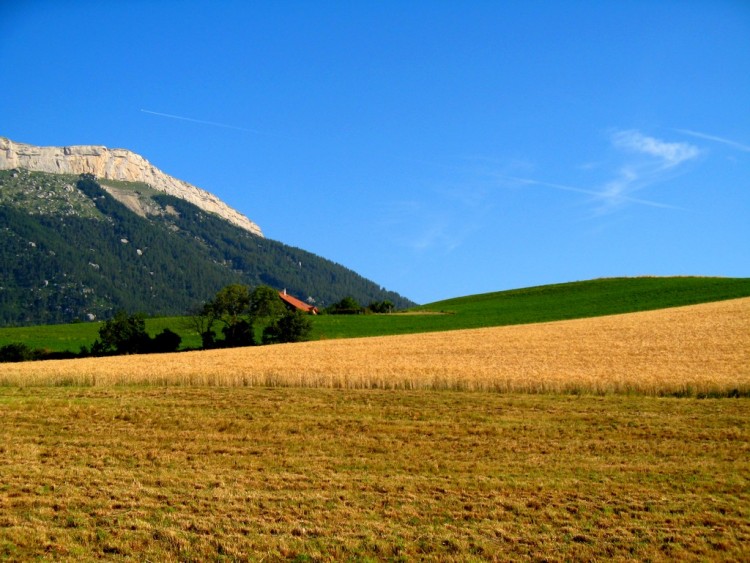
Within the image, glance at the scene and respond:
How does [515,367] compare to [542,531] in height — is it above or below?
above

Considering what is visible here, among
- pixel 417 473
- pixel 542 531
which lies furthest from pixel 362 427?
pixel 542 531

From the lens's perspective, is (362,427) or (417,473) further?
(362,427)

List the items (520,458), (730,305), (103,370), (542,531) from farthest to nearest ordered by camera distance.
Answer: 1. (730,305)
2. (103,370)
3. (520,458)
4. (542,531)

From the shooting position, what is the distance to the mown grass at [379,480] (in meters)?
10.9

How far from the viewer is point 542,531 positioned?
11516 millimetres

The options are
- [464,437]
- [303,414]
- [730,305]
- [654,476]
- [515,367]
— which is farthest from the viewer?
[730,305]

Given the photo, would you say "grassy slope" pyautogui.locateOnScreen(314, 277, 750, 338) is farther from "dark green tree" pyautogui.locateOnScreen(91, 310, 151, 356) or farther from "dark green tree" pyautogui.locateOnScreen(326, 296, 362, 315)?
"dark green tree" pyautogui.locateOnScreen(91, 310, 151, 356)

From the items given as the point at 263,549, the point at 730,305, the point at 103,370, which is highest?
the point at 730,305

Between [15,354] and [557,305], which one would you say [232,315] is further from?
[557,305]

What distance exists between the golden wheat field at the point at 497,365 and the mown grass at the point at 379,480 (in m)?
3.01

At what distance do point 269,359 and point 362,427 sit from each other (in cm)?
1877

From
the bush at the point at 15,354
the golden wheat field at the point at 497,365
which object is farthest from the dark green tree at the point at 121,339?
the golden wheat field at the point at 497,365

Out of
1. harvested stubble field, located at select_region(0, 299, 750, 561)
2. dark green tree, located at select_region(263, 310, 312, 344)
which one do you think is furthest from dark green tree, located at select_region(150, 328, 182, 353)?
harvested stubble field, located at select_region(0, 299, 750, 561)

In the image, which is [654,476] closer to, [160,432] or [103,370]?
[160,432]
